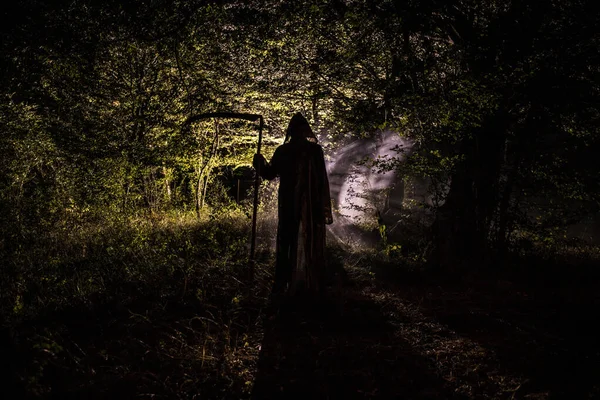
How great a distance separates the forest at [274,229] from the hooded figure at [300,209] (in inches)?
16.2

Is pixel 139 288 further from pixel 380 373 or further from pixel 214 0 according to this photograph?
pixel 214 0

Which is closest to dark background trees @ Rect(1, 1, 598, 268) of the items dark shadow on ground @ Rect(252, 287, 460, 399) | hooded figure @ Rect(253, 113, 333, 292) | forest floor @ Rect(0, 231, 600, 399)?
hooded figure @ Rect(253, 113, 333, 292)

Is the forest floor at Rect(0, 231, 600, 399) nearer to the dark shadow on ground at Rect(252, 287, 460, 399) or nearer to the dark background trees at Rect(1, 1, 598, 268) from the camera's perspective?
the dark shadow on ground at Rect(252, 287, 460, 399)

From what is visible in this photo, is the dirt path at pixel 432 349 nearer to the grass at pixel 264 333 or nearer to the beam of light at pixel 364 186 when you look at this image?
the grass at pixel 264 333

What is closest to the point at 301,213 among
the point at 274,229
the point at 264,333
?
the point at 264,333

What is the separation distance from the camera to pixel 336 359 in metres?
3.59

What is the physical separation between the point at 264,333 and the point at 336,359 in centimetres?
99

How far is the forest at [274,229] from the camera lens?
11.1 feet

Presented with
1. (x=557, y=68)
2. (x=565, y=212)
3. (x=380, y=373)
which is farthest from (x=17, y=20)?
(x=565, y=212)

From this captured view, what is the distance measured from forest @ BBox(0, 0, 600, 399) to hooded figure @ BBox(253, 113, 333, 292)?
411 millimetres

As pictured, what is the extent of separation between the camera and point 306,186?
17.2ft

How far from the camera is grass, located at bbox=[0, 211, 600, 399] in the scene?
301 cm

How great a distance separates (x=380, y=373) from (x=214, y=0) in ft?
22.5

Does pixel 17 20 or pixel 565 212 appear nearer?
pixel 17 20
